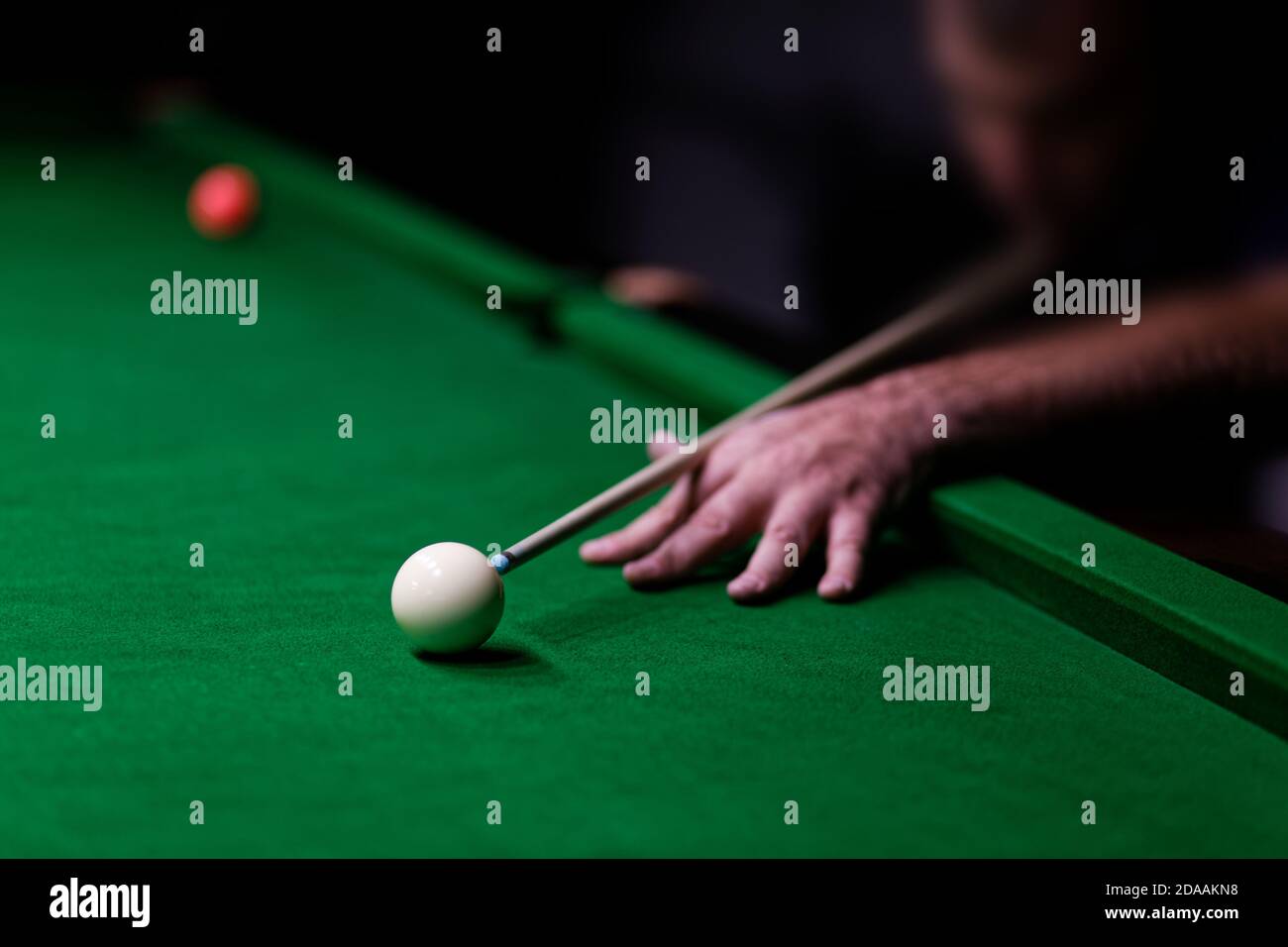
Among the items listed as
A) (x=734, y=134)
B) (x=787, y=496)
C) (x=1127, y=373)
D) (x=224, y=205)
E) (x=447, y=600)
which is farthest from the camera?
(x=734, y=134)

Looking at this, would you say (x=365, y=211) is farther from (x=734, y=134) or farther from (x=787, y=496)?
(x=734, y=134)

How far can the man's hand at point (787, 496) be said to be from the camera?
2.06 meters

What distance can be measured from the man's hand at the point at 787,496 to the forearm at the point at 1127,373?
0.10 metres

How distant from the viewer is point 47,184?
456cm

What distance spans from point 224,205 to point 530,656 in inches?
99.9

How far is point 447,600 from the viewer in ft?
Answer: 5.68

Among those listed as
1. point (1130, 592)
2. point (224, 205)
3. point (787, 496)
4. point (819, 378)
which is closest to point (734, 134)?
point (224, 205)

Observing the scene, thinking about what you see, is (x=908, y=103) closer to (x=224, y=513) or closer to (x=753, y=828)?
(x=224, y=513)

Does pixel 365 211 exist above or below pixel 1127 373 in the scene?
above

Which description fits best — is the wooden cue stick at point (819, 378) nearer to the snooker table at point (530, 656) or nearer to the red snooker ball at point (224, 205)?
the snooker table at point (530, 656)

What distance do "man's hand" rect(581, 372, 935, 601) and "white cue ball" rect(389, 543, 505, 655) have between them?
310mm

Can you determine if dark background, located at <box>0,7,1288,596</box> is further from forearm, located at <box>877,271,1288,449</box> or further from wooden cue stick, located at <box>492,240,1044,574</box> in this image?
wooden cue stick, located at <box>492,240,1044,574</box>

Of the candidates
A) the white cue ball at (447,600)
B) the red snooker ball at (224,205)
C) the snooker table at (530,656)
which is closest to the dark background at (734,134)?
the snooker table at (530,656)
